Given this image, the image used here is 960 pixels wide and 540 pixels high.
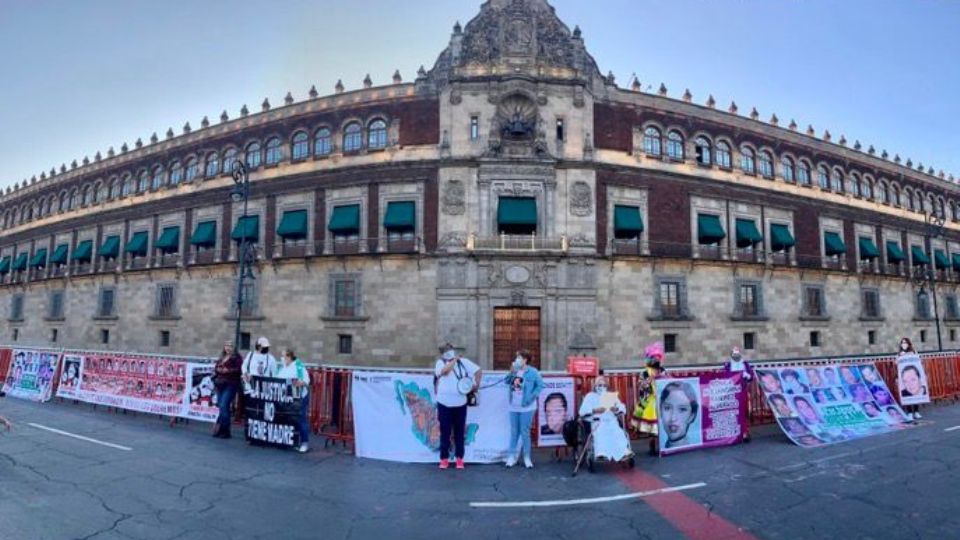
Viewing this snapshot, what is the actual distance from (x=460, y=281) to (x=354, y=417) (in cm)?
1137

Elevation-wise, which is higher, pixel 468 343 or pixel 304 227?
pixel 304 227

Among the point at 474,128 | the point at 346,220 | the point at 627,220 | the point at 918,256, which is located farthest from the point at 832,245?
the point at 346,220

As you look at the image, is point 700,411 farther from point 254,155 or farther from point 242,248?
point 254,155

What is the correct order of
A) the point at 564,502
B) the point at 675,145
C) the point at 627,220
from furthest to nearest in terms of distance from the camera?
the point at 675,145, the point at 627,220, the point at 564,502

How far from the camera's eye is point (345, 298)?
822 inches

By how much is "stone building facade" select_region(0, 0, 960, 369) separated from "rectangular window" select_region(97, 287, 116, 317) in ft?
1.49

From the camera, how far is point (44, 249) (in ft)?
110

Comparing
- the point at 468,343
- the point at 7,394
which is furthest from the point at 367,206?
the point at 7,394

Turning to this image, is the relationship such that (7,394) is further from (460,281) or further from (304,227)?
(460,281)

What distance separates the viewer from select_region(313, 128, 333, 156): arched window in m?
22.7

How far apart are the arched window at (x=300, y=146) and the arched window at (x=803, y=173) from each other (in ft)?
87.1

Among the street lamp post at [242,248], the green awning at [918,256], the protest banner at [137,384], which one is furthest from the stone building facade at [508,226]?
the protest banner at [137,384]

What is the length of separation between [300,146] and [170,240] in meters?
9.50

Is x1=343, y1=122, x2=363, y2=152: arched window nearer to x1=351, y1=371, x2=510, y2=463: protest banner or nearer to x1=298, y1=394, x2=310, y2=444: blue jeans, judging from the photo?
x1=298, y1=394, x2=310, y2=444: blue jeans
